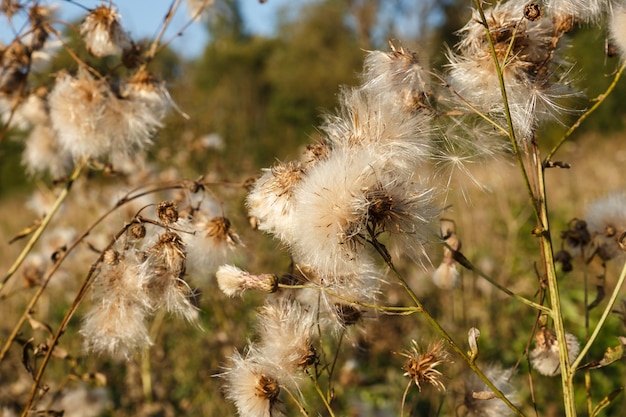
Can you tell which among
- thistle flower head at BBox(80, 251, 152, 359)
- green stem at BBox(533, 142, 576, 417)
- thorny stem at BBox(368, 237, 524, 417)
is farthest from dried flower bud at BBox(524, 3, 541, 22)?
thistle flower head at BBox(80, 251, 152, 359)

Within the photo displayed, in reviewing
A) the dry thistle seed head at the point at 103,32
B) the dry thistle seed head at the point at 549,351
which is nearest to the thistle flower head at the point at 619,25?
the dry thistle seed head at the point at 549,351

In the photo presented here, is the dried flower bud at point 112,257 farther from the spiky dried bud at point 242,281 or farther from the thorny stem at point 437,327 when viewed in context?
the thorny stem at point 437,327

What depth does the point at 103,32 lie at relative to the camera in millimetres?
1839

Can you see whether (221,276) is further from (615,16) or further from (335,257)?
(615,16)

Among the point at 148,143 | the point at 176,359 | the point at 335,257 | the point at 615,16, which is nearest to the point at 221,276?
the point at 335,257

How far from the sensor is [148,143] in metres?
1.92

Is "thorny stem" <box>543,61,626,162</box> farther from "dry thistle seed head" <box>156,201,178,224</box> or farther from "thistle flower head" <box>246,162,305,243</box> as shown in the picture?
"dry thistle seed head" <box>156,201,178,224</box>

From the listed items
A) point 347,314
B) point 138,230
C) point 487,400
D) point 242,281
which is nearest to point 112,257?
point 138,230

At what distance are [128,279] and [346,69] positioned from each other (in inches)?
956

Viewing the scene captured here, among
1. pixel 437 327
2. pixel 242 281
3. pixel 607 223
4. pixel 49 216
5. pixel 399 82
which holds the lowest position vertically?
pixel 437 327

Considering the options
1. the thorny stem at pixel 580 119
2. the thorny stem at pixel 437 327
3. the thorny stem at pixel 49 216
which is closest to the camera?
the thorny stem at pixel 437 327

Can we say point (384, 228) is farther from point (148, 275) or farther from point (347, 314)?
point (148, 275)

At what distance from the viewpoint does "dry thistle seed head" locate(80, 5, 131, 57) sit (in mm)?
1842

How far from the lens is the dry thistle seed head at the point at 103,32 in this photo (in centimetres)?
184
